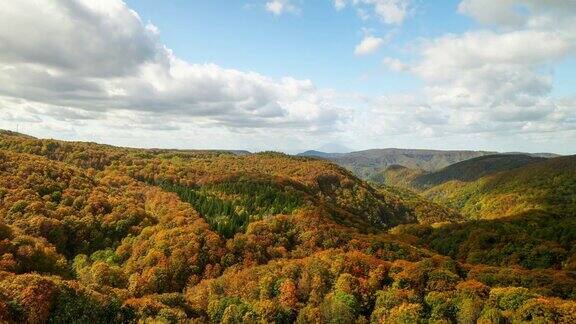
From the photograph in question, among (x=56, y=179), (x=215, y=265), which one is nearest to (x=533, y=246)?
(x=215, y=265)

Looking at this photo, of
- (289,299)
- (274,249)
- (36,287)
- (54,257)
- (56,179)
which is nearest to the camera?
(36,287)

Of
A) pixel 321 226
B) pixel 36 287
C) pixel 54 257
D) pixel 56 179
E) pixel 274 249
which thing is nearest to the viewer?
pixel 36 287

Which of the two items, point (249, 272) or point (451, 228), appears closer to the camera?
point (249, 272)

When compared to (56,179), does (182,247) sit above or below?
below

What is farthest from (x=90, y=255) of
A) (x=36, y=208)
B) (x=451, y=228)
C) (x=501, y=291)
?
(x=451, y=228)

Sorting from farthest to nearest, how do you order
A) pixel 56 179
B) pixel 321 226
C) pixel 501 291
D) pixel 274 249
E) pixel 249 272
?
pixel 56 179 < pixel 321 226 < pixel 274 249 < pixel 249 272 < pixel 501 291

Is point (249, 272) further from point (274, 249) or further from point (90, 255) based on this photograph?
point (90, 255)

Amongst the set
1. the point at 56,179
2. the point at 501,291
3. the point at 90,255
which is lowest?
the point at 90,255

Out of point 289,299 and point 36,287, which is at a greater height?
point 36,287

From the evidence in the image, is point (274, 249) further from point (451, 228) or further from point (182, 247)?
Answer: point (451, 228)
